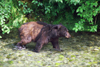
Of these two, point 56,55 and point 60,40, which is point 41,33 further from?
point 60,40

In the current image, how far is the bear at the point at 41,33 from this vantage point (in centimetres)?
543

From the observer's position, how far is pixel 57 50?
596 cm

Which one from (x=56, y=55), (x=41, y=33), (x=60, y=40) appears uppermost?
(x=41, y=33)

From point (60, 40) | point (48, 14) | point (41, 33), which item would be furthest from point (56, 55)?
point (48, 14)

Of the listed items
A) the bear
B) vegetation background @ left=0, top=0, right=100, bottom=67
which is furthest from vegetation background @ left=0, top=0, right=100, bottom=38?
the bear

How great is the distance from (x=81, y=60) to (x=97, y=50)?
133 cm

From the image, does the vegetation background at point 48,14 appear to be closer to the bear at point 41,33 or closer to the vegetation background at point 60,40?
Answer: the vegetation background at point 60,40

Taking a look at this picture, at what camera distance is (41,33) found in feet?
18.6

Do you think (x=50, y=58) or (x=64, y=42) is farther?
(x=64, y=42)

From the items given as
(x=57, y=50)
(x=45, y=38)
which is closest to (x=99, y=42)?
(x=57, y=50)

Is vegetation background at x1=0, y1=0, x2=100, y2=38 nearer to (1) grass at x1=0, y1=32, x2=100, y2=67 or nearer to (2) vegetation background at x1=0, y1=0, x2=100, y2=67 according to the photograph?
(2) vegetation background at x1=0, y1=0, x2=100, y2=67

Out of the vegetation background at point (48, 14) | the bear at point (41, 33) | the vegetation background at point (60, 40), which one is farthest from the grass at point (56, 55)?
the vegetation background at point (48, 14)

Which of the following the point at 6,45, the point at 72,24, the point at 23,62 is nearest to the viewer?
the point at 23,62

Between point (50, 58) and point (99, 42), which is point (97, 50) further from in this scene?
point (50, 58)
